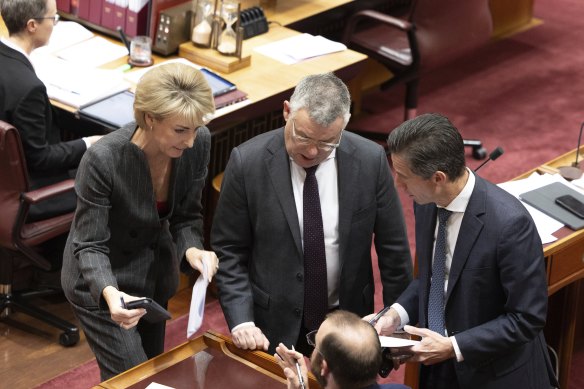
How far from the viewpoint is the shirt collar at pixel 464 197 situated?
3.35 meters

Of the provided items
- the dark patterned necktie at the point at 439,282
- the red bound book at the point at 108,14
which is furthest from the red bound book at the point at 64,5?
the dark patterned necktie at the point at 439,282

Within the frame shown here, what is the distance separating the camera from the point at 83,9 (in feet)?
20.0

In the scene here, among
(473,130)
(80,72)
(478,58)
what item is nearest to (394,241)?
(80,72)

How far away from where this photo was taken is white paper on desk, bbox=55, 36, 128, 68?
5.72 metres

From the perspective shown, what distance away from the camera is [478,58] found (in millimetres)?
8531

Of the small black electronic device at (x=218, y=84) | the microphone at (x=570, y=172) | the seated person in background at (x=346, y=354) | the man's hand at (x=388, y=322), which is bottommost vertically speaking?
the small black electronic device at (x=218, y=84)

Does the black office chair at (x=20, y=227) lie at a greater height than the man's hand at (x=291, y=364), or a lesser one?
lesser

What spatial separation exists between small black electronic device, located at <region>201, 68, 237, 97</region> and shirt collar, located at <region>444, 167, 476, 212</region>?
222 centimetres

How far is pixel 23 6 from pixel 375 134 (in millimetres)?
2753

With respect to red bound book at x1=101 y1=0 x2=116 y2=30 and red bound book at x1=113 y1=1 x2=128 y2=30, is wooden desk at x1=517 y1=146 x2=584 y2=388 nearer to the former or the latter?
red bound book at x1=113 y1=1 x2=128 y2=30

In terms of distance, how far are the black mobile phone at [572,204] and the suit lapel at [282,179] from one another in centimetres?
128

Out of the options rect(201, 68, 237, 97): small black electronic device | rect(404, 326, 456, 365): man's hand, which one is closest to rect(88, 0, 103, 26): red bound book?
rect(201, 68, 237, 97): small black electronic device

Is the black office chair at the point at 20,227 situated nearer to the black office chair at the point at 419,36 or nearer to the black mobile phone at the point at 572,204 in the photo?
the black mobile phone at the point at 572,204

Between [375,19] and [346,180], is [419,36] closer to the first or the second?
[375,19]
